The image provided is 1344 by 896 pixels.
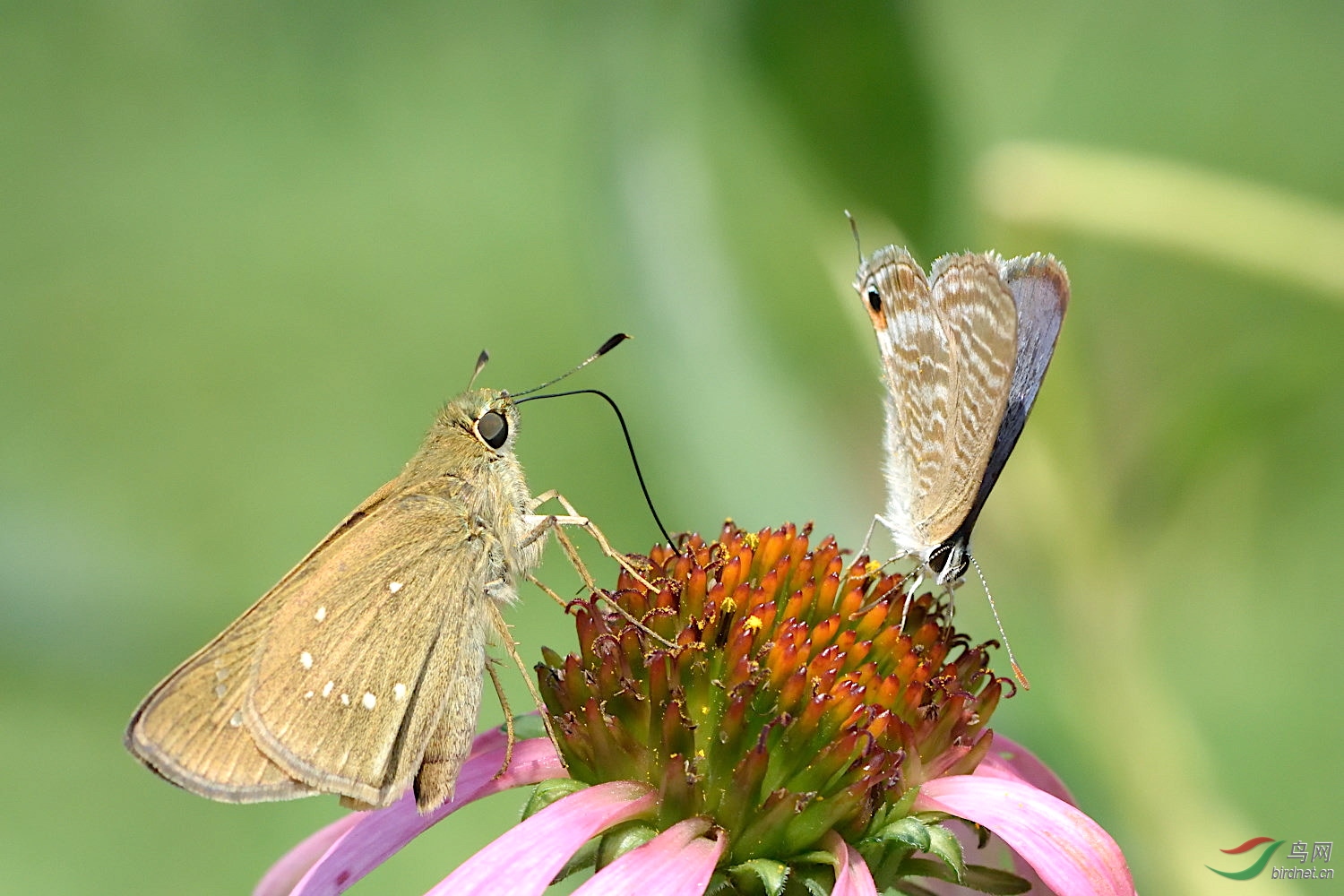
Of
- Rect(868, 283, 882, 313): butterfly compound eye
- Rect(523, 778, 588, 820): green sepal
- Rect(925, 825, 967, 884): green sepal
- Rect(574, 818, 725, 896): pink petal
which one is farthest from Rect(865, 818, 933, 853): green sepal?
Rect(868, 283, 882, 313): butterfly compound eye

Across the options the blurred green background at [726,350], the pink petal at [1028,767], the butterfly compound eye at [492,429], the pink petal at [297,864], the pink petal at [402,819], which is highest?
the blurred green background at [726,350]

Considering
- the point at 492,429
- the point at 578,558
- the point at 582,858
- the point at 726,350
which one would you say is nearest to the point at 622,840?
the point at 582,858

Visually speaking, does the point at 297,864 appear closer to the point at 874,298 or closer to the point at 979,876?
the point at 979,876

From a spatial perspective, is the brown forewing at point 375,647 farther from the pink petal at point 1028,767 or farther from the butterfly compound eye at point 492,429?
the pink petal at point 1028,767

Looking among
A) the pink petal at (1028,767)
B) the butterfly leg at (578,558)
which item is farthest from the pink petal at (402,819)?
the pink petal at (1028,767)

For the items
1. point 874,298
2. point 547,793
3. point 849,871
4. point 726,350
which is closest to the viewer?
point 849,871

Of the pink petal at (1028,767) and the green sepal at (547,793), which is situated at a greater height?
the pink petal at (1028,767)

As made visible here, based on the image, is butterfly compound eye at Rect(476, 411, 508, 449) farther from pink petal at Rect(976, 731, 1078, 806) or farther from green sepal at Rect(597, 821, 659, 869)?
pink petal at Rect(976, 731, 1078, 806)

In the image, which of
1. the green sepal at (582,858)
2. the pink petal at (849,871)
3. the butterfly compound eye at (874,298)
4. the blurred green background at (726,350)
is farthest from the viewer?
the blurred green background at (726,350)

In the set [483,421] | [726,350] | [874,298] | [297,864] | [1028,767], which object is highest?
[726,350]
